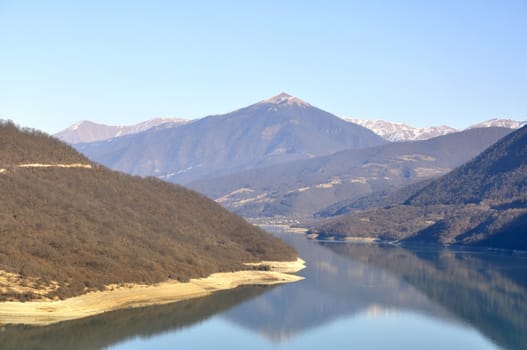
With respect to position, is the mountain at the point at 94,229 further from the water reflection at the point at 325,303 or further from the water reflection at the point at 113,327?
the water reflection at the point at 325,303

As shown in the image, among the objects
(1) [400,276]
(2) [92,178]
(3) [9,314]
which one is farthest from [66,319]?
(1) [400,276]

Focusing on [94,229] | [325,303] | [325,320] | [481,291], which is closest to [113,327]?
[325,320]

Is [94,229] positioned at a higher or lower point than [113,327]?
higher

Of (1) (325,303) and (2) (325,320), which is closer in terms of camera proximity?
(2) (325,320)

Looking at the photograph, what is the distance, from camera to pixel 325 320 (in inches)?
4707

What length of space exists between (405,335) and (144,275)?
1525 inches

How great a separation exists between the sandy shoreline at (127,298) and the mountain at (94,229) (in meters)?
1.67

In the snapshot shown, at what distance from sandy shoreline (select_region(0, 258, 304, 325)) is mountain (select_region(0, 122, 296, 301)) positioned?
5.47 feet

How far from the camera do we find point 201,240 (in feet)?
535

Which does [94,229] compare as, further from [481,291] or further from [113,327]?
[481,291]

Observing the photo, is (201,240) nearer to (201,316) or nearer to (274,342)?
(201,316)

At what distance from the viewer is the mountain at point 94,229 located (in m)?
114

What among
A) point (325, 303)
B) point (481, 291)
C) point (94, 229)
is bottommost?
point (325, 303)

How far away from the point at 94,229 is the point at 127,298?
18.4m
